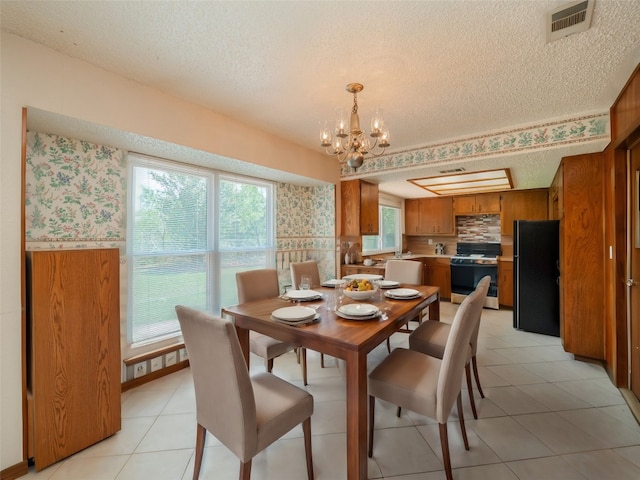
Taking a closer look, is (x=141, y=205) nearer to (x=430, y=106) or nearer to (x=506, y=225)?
(x=430, y=106)

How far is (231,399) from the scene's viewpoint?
120cm

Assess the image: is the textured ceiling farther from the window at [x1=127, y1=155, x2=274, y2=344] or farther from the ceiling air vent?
the window at [x1=127, y1=155, x2=274, y2=344]

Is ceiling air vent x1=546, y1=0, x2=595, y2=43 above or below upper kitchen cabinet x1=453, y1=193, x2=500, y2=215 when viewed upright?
above

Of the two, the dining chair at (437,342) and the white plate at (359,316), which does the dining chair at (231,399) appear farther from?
the dining chair at (437,342)

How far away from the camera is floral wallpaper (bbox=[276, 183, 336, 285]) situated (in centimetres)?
387

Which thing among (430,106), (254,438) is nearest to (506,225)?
(430,106)

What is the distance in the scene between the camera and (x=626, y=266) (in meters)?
2.23

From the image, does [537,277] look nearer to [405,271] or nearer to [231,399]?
[405,271]

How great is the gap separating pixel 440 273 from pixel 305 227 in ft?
9.44

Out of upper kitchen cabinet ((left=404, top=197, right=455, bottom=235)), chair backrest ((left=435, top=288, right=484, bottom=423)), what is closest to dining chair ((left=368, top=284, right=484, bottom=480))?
chair backrest ((left=435, top=288, right=484, bottom=423))

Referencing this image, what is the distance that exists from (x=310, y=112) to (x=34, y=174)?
6.85ft

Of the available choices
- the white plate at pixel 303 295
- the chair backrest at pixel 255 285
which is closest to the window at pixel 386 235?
the chair backrest at pixel 255 285

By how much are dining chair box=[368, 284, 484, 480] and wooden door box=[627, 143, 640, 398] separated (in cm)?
139

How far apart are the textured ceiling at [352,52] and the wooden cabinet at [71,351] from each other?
1266mm
